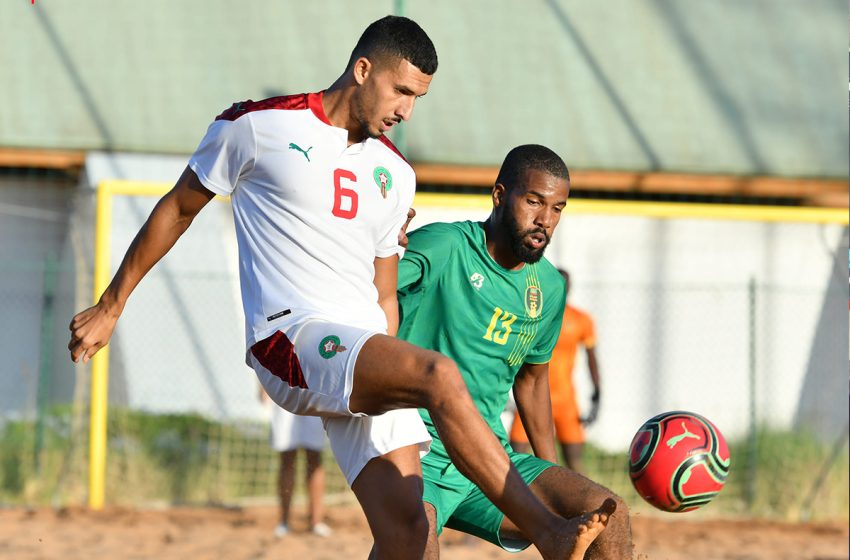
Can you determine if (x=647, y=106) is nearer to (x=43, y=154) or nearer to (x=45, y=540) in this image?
Answer: (x=43, y=154)

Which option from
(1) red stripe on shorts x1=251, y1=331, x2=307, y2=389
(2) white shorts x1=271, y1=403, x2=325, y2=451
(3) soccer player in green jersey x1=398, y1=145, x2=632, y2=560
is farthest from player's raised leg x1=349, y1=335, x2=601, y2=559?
(2) white shorts x1=271, y1=403, x2=325, y2=451

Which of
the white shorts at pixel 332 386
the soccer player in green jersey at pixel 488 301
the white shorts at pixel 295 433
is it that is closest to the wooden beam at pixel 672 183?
the white shorts at pixel 295 433

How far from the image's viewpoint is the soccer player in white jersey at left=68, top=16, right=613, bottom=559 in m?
4.10

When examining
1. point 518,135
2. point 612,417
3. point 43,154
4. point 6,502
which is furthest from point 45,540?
point 518,135

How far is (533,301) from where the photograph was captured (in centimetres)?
515

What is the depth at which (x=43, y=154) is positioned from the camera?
12547mm

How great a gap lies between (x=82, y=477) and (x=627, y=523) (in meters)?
7.03

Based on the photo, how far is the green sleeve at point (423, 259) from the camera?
495cm

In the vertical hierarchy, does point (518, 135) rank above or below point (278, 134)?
above

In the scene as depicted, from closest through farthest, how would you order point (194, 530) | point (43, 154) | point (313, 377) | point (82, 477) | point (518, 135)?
1. point (313, 377)
2. point (194, 530)
3. point (82, 477)
4. point (43, 154)
5. point (518, 135)

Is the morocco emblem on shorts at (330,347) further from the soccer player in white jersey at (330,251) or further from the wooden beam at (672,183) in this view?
the wooden beam at (672,183)

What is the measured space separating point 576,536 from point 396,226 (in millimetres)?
1397

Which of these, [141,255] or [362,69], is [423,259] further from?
[141,255]

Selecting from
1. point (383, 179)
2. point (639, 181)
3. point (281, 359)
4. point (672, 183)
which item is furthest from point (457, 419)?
point (672, 183)
